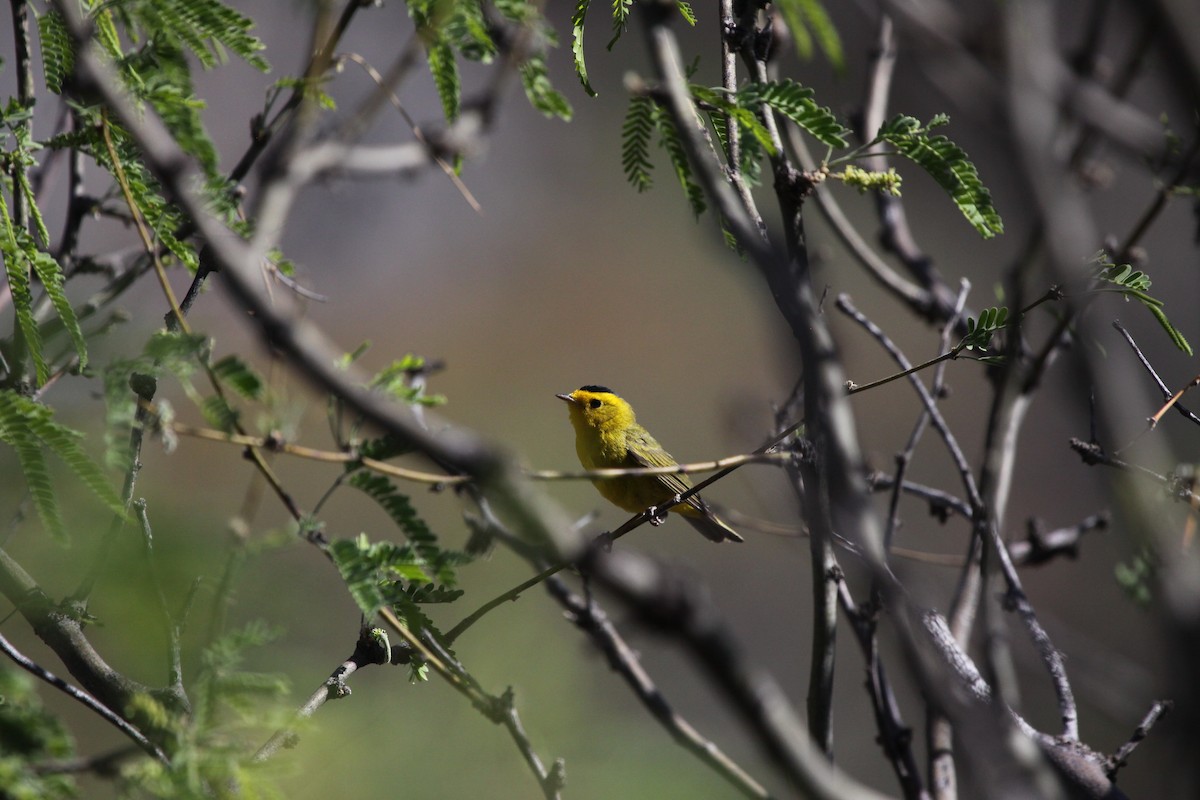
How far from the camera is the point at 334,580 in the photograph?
1921 mm

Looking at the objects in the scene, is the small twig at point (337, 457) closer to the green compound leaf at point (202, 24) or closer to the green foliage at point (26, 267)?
the green foliage at point (26, 267)

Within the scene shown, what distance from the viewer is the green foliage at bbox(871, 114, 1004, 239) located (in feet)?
6.72

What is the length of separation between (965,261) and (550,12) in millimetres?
6601

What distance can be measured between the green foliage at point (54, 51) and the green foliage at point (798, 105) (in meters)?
1.47

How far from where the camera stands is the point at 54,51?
216 centimetres

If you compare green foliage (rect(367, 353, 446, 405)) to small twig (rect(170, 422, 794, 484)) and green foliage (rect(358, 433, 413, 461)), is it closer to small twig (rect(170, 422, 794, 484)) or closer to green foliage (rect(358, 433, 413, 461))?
green foliage (rect(358, 433, 413, 461))

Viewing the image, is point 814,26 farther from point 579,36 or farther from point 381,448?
point 381,448

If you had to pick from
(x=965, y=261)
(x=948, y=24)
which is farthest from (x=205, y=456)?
(x=965, y=261)

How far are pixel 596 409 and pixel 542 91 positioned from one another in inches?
122

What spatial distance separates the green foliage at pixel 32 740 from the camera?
1329 mm

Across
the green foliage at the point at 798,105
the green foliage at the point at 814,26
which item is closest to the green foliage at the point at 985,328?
the green foliage at the point at 798,105

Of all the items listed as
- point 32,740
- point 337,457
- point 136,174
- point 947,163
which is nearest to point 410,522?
point 337,457

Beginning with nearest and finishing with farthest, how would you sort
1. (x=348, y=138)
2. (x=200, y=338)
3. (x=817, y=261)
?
(x=200, y=338)
(x=348, y=138)
(x=817, y=261)

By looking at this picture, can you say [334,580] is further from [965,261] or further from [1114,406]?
[965,261]
